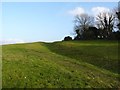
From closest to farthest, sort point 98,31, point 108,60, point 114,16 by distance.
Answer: point 108,60 < point 98,31 < point 114,16

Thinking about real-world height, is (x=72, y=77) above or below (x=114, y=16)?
below

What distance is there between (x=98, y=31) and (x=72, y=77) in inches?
2790

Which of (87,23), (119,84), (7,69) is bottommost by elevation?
(119,84)

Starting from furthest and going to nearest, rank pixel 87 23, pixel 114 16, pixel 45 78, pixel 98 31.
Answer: pixel 87 23 → pixel 114 16 → pixel 98 31 → pixel 45 78

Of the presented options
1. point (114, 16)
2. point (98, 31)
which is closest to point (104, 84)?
point (98, 31)

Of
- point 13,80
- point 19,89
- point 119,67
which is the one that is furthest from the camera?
point 119,67

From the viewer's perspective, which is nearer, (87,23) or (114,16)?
(114,16)

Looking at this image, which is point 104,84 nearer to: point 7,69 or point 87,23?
point 7,69

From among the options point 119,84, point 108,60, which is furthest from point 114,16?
point 119,84

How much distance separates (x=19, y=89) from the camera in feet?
47.0

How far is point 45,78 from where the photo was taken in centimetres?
1648

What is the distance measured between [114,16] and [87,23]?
13074mm

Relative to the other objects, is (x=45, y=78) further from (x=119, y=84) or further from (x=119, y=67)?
(x=119, y=67)

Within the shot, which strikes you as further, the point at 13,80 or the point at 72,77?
the point at 72,77
